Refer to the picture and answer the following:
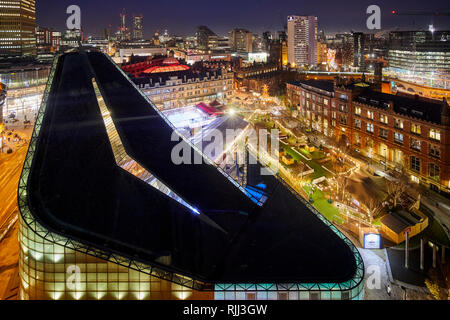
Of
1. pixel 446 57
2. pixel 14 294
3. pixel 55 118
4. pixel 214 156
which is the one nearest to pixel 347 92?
pixel 214 156

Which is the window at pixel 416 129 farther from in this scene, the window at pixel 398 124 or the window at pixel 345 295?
the window at pixel 345 295

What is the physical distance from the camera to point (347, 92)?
48.5m

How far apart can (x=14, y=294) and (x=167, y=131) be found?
19554mm

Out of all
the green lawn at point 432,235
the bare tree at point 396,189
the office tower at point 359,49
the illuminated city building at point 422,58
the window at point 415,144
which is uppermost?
the office tower at point 359,49

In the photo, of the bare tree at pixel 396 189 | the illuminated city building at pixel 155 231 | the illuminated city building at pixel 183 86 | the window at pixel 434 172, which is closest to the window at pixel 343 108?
the window at pixel 434 172

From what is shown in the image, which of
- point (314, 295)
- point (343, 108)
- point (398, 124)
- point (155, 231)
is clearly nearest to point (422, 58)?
point (343, 108)

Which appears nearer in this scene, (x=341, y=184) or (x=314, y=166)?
(x=341, y=184)

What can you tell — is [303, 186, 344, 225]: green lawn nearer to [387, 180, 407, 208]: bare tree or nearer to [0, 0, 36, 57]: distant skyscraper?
[387, 180, 407, 208]: bare tree

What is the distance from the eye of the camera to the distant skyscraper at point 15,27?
10700 centimetres

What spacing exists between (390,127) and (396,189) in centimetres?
1183

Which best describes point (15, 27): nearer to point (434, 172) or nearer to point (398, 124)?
point (398, 124)

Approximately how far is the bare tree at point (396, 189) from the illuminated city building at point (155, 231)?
1270 cm

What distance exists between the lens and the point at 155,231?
18.4m

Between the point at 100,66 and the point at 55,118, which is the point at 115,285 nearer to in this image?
the point at 55,118
